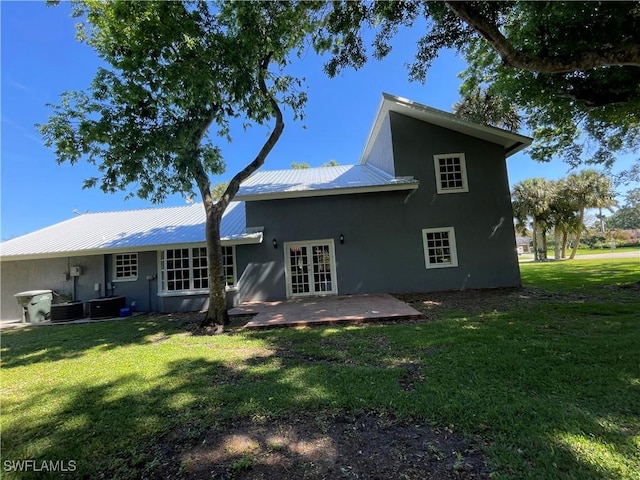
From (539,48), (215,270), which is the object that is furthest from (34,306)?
(539,48)

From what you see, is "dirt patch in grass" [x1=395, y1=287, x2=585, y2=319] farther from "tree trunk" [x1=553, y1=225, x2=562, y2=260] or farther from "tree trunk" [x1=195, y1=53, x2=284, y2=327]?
"tree trunk" [x1=553, y1=225, x2=562, y2=260]

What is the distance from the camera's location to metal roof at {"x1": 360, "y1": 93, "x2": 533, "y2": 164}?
Answer: 11.2m

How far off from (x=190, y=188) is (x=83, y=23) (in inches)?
194

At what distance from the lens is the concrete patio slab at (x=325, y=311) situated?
7.46 meters

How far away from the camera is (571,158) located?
1252cm

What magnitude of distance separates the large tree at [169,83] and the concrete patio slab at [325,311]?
54.9 inches

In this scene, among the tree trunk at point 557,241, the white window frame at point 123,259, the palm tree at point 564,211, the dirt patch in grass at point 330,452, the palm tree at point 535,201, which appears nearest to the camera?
the dirt patch in grass at point 330,452

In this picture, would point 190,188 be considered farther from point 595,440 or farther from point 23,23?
point 595,440

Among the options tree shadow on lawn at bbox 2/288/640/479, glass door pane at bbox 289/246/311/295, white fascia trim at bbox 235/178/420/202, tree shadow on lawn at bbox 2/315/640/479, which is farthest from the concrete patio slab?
white fascia trim at bbox 235/178/420/202

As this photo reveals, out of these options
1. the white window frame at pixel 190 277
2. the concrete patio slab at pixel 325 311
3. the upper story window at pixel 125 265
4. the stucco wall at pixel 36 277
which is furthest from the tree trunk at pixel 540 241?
→ the stucco wall at pixel 36 277

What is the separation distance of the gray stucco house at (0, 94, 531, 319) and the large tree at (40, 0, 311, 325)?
350cm

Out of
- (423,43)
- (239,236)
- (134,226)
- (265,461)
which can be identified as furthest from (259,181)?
(265,461)

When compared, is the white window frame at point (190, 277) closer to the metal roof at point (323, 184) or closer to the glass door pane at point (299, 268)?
the glass door pane at point (299, 268)

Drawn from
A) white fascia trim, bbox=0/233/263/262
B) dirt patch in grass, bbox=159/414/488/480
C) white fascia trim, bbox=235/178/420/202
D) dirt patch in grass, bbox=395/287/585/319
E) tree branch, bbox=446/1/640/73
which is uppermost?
tree branch, bbox=446/1/640/73
